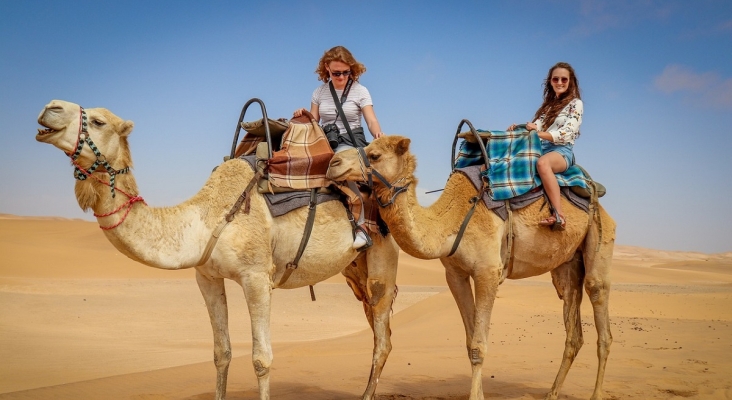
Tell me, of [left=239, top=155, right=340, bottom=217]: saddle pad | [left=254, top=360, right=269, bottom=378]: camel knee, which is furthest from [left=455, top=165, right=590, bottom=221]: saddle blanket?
[left=254, top=360, right=269, bottom=378]: camel knee

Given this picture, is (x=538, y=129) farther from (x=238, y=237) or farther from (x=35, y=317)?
(x=35, y=317)

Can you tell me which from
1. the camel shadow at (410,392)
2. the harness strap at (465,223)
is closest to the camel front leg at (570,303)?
the camel shadow at (410,392)

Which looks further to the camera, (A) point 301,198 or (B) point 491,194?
(B) point 491,194

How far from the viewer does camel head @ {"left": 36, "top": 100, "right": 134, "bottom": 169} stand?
4.68 meters

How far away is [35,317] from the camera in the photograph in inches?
645

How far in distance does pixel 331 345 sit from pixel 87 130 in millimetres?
8346

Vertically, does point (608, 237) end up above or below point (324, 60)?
below

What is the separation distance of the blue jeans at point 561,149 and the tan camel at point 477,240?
52 cm

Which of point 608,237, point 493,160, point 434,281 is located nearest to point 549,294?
point 434,281

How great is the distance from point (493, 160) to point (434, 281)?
79.2 ft

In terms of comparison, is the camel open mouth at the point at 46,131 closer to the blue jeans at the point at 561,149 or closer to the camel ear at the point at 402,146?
the camel ear at the point at 402,146

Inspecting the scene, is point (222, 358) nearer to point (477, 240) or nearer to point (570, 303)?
point (477, 240)

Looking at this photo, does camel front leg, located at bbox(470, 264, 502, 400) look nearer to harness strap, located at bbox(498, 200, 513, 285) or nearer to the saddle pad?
harness strap, located at bbox(498, 200, 513, 285)

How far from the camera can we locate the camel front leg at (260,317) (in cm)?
552
